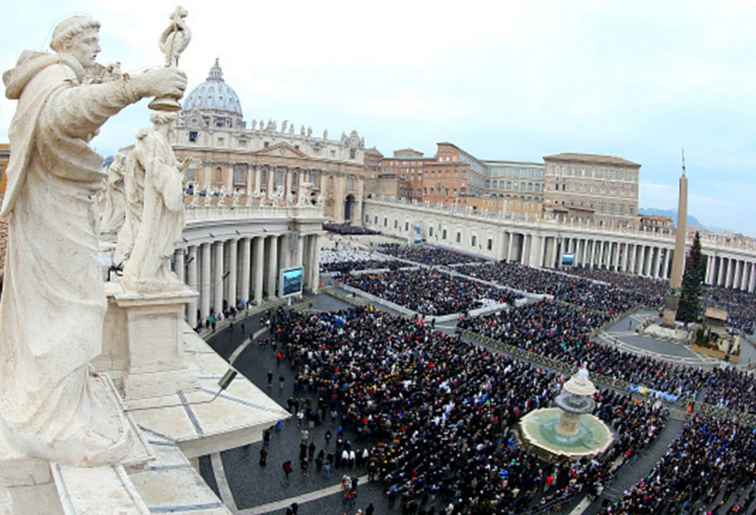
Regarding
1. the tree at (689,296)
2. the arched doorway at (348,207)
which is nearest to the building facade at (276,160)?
the arched doorway at (348,207)

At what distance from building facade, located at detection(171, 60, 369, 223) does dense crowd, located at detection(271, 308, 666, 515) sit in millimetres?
55722

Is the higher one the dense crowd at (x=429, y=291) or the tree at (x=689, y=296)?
the tree at (x=689, y=296)

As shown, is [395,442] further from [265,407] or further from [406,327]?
[406,327]

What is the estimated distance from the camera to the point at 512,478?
51.3 ft

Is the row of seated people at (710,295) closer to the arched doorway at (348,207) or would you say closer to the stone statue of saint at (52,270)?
the arched doorway at (348,207)

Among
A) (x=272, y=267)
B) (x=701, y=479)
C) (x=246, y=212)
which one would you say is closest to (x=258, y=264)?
(x=272, y=267)

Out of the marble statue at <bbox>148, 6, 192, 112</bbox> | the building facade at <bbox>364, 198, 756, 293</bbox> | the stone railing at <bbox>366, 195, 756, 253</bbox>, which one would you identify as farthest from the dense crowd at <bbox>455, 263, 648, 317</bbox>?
the marble statue at <bbox>148, 6, 192, 112</bbox>

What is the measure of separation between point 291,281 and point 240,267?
15.5ft

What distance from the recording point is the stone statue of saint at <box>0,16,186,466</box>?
12.5 feet

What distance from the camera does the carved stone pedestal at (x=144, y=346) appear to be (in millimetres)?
7609

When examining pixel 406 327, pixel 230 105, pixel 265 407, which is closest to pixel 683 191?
pixel 406 327

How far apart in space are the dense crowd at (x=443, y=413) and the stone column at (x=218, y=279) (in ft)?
16.3

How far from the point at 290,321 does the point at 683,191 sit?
102ft

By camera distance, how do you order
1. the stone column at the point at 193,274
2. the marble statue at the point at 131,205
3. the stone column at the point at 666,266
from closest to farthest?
1. the marble statue at the point at 131,205
2. the stone column at the point at 193,274
3. the stone column at the point at 666,266
